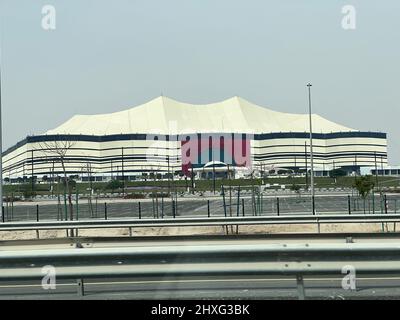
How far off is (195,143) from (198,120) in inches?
2510

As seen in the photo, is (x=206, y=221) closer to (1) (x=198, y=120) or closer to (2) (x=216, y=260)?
(2) (x=216, y=260)

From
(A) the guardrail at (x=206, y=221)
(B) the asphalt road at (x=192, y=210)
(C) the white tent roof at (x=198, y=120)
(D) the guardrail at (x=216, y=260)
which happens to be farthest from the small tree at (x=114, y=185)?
(C) the white tent roof at (x=198, y=120)

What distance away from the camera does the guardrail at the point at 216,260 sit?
6.22m

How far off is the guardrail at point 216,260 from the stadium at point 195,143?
4769 cm

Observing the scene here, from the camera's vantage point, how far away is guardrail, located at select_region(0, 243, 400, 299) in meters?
6.22

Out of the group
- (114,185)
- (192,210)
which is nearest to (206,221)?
(192,210)

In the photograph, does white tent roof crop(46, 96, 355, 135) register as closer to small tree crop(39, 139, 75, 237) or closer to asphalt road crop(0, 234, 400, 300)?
small tree crop(39, 139, 75, 237)

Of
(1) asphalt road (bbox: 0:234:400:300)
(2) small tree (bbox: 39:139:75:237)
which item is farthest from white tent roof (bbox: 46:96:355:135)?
(1) asphalt road (bbox: 0:234:400:300)

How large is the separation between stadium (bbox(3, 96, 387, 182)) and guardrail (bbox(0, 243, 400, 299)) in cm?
4769

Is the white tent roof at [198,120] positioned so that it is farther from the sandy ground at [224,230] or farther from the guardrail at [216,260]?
the guardrail at [216,260]
